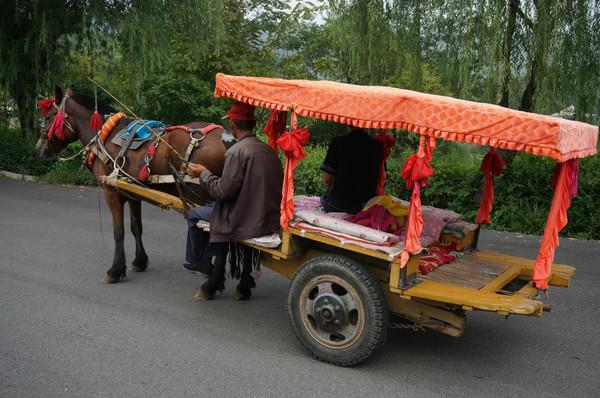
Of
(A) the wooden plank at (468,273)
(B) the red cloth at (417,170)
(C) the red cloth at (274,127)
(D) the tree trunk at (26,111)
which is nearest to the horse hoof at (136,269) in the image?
(C) the red cloth at (274,127)

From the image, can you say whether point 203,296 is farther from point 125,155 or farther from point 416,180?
point 416,180

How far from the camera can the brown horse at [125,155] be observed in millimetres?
5879

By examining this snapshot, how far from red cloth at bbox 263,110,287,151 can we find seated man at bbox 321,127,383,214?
20.8 inches

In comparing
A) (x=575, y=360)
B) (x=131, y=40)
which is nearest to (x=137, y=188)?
(x=575, y=360)

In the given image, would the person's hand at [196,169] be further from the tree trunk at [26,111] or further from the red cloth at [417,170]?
the tree trunk at [26,111]

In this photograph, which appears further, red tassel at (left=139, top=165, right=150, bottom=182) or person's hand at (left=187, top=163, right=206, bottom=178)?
red tassel at (left=139, top=165, right=150, bottom=182)

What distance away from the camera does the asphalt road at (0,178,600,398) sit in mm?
4109

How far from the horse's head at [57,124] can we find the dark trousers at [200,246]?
91.4 inches

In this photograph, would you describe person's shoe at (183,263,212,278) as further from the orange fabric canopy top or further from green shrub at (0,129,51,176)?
green shrub at (0,129,51,176)

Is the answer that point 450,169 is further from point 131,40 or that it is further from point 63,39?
point 63,39

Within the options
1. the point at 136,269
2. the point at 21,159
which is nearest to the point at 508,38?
the point at 136,269

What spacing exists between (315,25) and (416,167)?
639 inches

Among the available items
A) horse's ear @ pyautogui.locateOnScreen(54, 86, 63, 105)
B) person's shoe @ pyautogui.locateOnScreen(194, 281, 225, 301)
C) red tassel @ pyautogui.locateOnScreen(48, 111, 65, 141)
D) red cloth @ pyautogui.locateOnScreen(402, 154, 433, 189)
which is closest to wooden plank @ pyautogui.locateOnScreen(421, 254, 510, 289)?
red cloth @ pyautogui.locateOnScreen(402, 154, 433, 189)

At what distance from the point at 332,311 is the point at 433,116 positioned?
1589 mm
